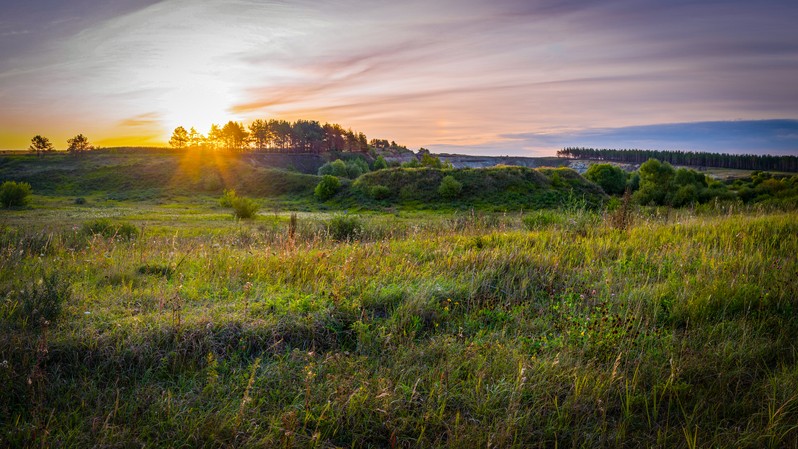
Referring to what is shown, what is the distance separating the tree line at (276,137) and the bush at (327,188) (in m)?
64.2

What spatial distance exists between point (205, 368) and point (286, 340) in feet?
2.60

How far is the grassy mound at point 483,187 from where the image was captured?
170 feet

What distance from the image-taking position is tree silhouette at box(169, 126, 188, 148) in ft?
402

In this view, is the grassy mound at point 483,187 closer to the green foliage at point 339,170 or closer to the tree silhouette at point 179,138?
the green foliage at point 339,170

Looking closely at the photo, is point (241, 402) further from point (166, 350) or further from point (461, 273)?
point (461, 273)

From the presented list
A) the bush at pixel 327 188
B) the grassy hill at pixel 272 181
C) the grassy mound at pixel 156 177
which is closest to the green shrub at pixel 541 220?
the grassy hill at pixel 272 181

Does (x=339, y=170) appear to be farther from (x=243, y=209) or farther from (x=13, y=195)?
(x=13, y=195)

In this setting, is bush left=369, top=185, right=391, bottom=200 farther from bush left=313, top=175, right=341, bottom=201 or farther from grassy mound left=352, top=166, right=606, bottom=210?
bush left=313, top=175, right=341, bottom=201

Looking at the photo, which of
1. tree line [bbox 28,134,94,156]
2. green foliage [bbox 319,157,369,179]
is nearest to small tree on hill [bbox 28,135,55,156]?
tree line [bbox 28,134,94,156]

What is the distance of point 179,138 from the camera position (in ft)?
405

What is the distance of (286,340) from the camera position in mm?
4027

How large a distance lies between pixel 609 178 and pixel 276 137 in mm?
88300

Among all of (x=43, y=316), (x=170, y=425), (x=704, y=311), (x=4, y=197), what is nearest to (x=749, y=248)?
(x=704, y=311)

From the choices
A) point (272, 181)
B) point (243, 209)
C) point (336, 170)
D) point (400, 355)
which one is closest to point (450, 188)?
point (243, 209)
